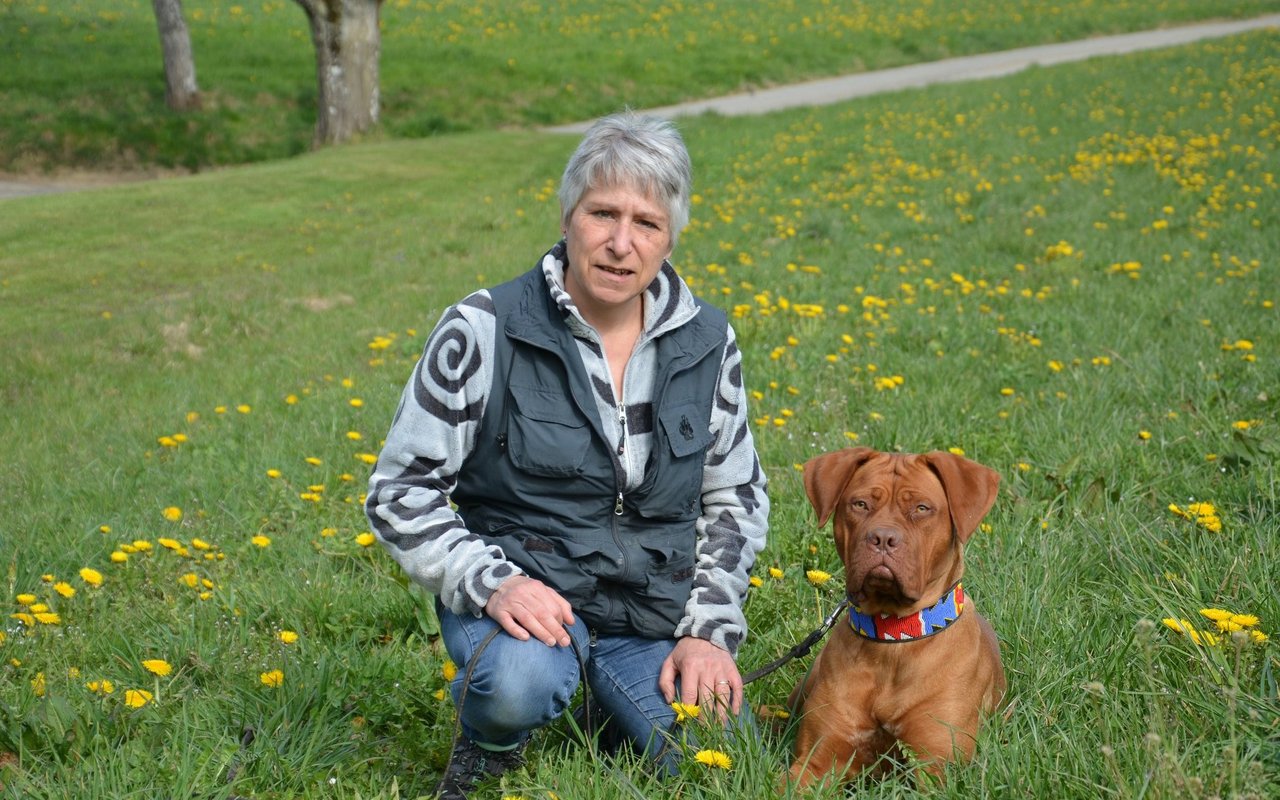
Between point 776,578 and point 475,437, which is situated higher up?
point 475,437

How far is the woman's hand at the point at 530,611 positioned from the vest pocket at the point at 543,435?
0.28 metres

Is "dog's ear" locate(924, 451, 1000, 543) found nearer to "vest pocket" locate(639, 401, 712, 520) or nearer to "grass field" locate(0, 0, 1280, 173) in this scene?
"vest pocket" locate(639, 401, 712, 520)

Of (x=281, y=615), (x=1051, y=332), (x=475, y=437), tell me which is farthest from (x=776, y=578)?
(x=1051, y=332)

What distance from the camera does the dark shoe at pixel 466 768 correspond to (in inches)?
110

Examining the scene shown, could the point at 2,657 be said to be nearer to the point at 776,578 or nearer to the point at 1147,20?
the point at 776,578

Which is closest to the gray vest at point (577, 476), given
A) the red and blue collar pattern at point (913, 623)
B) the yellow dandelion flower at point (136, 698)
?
the red and blue collar pattern at point (913, 623)

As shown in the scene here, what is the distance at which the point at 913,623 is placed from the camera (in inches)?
109

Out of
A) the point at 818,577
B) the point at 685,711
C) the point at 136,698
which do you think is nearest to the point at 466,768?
the point at 685,711

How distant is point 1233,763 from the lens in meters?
2.10

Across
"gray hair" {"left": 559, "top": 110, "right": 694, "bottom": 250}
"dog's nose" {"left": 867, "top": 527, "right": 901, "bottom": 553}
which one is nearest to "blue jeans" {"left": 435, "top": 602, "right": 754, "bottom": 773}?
"dog's nose" {"left": 867, "top": 527, "right": 901, "bottom": 553}

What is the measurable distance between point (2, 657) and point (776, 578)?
219cm

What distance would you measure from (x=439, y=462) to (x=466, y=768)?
71cm

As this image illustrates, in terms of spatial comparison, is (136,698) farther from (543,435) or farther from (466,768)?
(543,435)

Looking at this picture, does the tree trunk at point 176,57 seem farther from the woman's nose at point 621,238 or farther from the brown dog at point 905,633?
the brown dog at point 905,633
